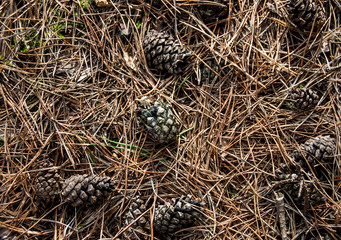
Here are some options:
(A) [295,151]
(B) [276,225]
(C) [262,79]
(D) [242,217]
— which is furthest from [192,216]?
(C) [262,79]

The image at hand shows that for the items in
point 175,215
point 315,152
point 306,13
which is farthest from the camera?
point 306,13

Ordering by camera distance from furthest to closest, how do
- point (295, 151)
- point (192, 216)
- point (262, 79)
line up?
1. point (262, 79)
2. point (295, 151)
3. point (192, 216)

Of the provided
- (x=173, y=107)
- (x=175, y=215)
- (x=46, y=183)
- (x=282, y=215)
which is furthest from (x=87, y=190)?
(x=282, y=215)

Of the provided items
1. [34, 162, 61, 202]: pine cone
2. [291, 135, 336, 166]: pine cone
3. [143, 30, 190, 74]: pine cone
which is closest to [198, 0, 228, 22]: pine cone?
[143, 30, 190, 74]: pine cone

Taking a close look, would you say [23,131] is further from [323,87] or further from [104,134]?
[323,87]

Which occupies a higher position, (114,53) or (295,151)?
(114,53)

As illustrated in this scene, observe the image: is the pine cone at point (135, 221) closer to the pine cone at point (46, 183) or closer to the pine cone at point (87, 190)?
the pine cone at point (87, 190)

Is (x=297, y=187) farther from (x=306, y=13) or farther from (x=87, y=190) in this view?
(x=87, y=190)

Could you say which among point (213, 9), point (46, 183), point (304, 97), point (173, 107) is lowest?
point (46, 183)
